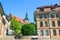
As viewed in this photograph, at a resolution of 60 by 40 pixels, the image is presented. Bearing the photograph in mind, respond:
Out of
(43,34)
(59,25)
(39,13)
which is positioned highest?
(39,13)

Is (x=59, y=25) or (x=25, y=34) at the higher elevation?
(x=59, y=25)

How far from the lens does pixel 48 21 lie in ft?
133

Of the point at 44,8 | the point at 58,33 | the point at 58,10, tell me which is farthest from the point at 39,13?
the point at 58,33

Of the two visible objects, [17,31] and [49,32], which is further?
[17,31]

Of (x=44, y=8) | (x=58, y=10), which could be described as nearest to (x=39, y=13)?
(x=44, y=8)

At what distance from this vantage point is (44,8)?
41875mm

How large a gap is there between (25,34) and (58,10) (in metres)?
12.5

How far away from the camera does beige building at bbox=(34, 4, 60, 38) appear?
39781 mm

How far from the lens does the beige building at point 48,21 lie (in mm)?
39781

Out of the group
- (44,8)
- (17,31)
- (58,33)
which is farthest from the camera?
(17,31)

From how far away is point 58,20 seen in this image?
133 ft

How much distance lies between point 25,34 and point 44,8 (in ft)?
33.2

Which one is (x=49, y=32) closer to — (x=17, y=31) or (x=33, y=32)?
(x=33, y=32)

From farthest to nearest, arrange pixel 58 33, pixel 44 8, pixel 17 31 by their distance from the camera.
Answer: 1. pixel 17 31
2. pixel 44 8
3. pixel 58 33
